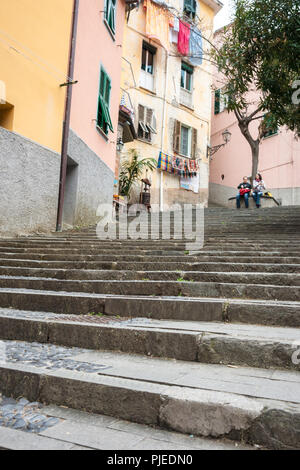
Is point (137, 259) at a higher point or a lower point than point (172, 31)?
lower

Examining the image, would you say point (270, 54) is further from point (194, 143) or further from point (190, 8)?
point (190, 8)

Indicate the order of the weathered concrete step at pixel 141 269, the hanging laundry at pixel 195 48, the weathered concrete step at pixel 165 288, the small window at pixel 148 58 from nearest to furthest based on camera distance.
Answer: the weathered concrete step at pixel 165 288 → the weathered concrete step at pixel 141 269 → the small window at pixel 148 58 → the hanging laundry at pixel 195 48

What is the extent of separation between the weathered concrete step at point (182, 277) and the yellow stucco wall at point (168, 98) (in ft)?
45.0

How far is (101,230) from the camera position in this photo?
9516 mm

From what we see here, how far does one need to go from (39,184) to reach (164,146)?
468 inches

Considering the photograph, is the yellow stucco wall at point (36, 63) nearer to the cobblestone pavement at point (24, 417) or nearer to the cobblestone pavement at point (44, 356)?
the cobblestone pavement at point (44, 356)

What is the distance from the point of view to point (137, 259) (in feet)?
18.7

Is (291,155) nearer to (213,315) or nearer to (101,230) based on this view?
(101,230)

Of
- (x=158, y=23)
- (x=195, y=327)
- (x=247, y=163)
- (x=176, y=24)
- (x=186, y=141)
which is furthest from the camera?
(x=247, y=163)

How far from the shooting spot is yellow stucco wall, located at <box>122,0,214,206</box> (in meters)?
18.3

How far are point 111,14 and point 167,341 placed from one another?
11955mm

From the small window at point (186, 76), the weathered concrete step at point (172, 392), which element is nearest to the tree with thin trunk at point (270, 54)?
the weathered concrete step at point (172, 392)

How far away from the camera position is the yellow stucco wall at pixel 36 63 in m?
7.59

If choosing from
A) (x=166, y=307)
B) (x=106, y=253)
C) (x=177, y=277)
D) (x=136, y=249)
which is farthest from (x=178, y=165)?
(x=166, y=307)
